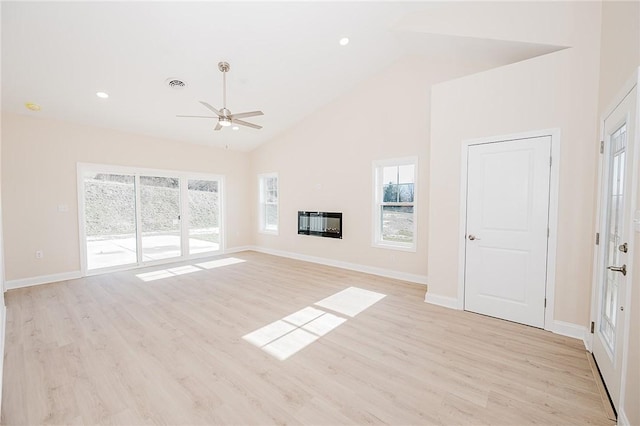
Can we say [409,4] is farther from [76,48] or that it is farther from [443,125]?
[76,48]

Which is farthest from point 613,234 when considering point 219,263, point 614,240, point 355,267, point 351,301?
point 219,263

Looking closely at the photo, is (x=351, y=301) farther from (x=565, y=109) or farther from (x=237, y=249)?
(x=237, y=249)

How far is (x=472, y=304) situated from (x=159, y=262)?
6.03 m

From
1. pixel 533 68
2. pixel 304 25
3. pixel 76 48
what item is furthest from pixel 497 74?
pixel 76 48

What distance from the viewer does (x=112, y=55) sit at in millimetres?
3406

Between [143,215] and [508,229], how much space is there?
6.47 meters

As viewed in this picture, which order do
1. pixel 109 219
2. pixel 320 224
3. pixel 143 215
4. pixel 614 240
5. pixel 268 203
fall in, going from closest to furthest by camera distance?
1. pixel 614 240
2. pixel 109 219
3. pixel 143 215
4. pixel 320 224
5. pixel 268 203

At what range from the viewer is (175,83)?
4.12m

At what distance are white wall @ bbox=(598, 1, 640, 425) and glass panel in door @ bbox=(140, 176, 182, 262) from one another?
273 inches

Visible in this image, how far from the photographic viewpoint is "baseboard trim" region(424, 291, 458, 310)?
350cm

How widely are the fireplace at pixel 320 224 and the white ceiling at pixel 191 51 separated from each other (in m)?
2.47

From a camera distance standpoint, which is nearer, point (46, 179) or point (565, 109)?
point (565, 109)

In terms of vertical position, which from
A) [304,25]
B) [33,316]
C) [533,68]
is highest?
[304,25]

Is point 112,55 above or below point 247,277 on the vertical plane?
above
